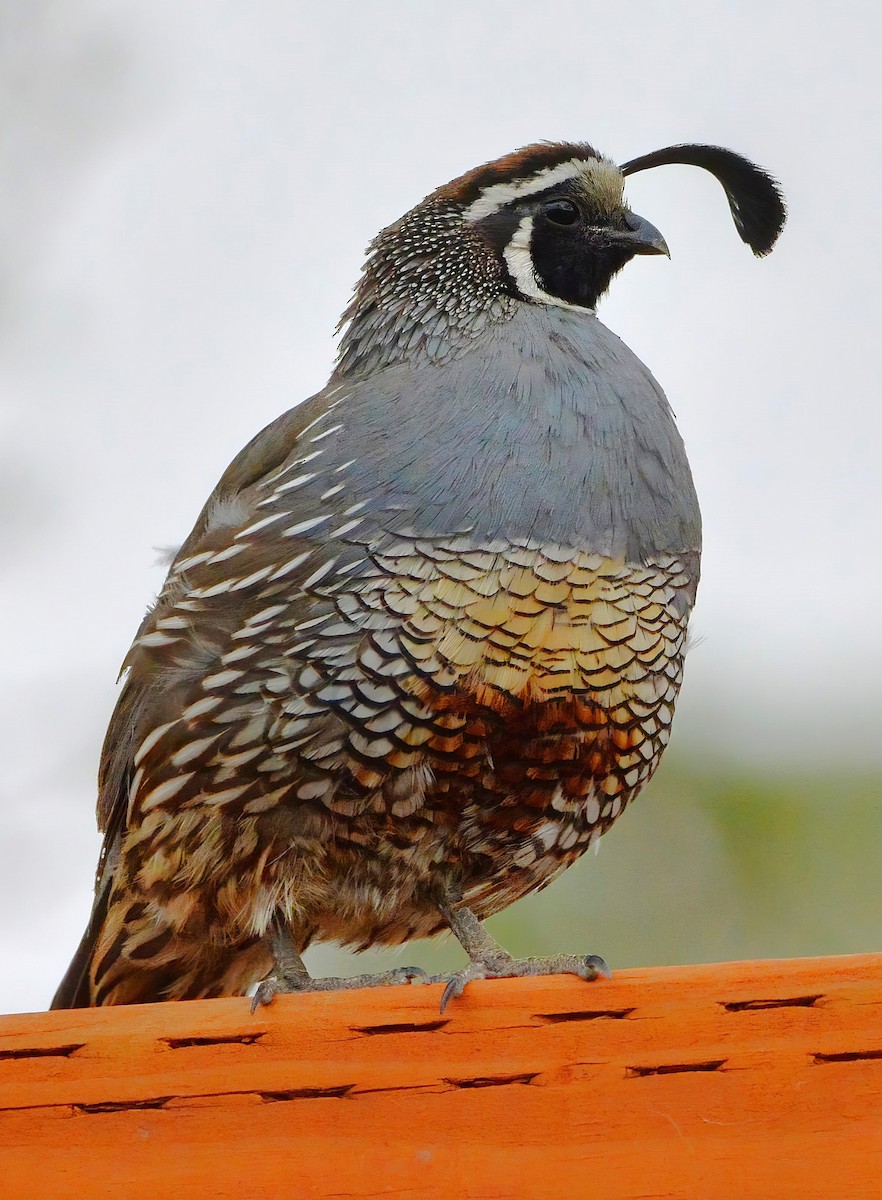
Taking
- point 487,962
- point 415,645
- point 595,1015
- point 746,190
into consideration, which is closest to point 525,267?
point 746,190

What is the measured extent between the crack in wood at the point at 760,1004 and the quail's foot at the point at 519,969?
14cm

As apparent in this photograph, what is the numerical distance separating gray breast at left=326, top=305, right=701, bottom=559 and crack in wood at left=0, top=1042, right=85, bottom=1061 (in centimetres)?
97

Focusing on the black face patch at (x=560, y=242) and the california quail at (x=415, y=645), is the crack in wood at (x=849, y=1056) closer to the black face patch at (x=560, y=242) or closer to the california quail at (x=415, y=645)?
the california quail at (x=415, y=645)

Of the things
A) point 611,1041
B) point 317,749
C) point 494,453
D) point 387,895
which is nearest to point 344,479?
point 494,453

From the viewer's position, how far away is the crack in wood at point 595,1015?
1.70m

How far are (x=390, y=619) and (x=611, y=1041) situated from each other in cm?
85

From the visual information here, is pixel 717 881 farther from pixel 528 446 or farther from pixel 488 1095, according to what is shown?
pixel 488 1095

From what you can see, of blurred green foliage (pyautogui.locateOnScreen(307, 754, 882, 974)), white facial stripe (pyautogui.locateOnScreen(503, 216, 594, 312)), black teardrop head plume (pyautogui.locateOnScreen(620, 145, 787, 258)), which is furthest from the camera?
blurred green foliage (pyautogui.locateOnScreen(307, 754, 882, 974))

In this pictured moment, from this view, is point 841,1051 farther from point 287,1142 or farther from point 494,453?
point 494,453

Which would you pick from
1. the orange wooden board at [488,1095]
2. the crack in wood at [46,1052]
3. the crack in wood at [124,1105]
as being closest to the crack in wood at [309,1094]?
the orange wooden board at [488,1095]

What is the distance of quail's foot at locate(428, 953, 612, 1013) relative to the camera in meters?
1.74

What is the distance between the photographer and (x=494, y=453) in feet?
8.24

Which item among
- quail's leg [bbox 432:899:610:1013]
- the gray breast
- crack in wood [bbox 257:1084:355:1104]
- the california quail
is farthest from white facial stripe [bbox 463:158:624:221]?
crack in wood [bbox 257:1084:355:1104]

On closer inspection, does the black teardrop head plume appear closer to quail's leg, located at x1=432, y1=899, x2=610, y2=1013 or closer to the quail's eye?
the quail's eye
